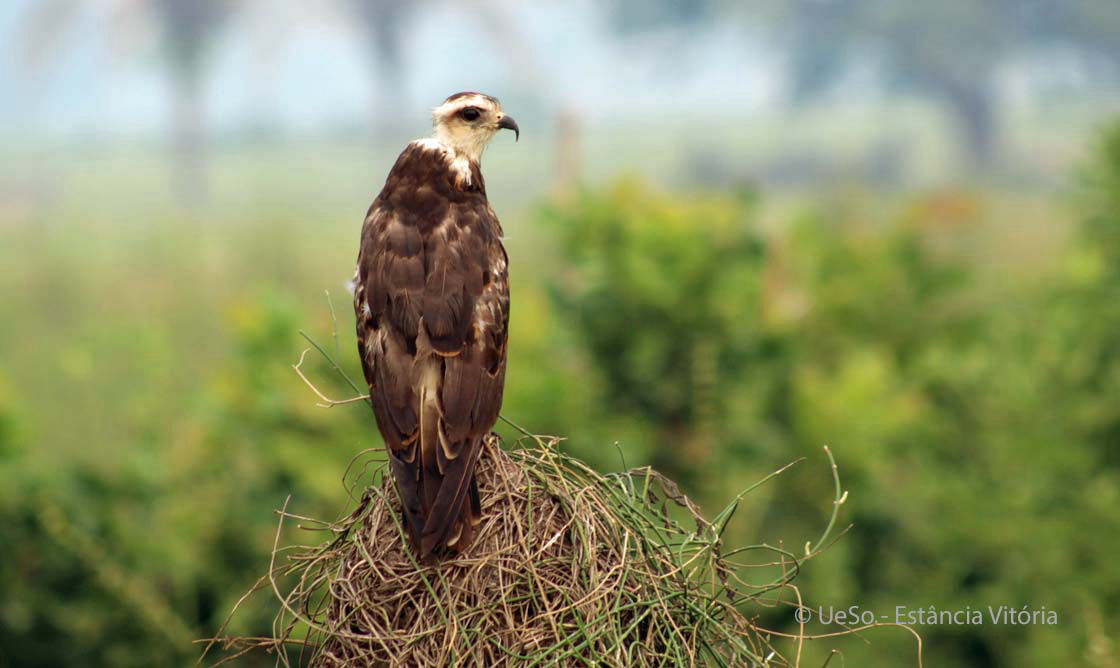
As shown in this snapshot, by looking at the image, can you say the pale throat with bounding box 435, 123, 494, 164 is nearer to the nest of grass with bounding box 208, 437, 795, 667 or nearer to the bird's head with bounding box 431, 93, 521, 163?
the bird's head with bounding box 431, 93, 521, 163

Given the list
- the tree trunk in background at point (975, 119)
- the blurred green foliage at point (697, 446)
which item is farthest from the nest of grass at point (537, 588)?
the tree trunk in background at point (975, 119)

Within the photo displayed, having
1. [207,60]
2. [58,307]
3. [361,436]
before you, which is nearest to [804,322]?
[361,436]

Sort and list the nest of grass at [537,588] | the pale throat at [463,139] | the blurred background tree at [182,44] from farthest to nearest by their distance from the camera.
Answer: the blurred background tree at [182,44] < the pale throat at [463,139] < the nest of grass at [537,588]

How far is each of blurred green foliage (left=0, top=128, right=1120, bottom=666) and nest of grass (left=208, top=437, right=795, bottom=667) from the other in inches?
133

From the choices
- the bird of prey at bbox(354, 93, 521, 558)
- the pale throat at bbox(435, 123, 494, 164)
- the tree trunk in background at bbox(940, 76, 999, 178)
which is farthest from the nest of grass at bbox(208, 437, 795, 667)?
the tree trunk in background at bbox(940, 76, 999, 178)

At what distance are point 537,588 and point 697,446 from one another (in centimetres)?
470

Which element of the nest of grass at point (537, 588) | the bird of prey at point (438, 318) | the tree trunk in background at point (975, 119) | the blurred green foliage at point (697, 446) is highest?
the bird of prey at point (438, 318)

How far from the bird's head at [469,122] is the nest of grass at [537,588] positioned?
1112 millimetres

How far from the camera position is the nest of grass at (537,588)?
257 centimetres

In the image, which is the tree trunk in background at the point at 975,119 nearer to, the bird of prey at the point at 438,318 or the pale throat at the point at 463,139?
the pale throat at the point at 463,139

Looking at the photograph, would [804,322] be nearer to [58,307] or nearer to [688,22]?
[58,307]

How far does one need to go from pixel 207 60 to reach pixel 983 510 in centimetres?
1569

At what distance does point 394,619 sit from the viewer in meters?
2.63

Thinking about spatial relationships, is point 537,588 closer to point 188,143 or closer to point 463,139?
point 463,139
